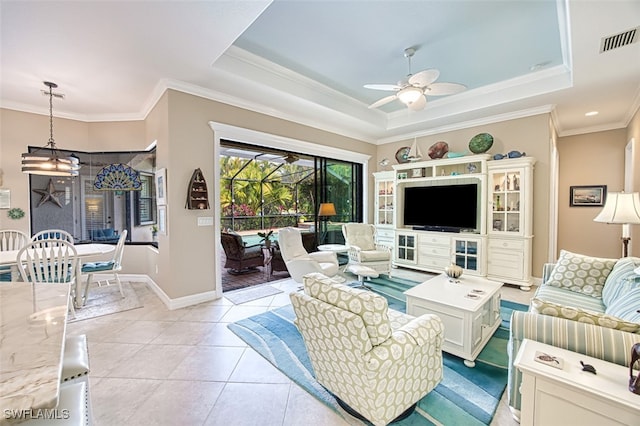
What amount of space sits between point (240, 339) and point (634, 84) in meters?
5.71

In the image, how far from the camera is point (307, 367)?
7.69ft

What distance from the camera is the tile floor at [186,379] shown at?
1.83 meters

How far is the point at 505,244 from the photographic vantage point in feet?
15.2

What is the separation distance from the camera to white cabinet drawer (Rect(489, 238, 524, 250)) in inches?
176

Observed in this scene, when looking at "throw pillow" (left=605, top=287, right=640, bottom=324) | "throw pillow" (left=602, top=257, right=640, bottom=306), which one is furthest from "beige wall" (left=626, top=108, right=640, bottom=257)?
"throw pillow" (left=605, top=287, right=640, bottom=324)

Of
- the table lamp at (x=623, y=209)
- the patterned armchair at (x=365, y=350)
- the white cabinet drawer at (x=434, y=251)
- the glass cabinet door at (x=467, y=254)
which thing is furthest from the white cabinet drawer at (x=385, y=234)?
the patterned armchair at (x=365, y=350)

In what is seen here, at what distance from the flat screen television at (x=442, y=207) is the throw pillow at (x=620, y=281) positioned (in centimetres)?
226

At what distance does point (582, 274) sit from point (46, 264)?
230 inches

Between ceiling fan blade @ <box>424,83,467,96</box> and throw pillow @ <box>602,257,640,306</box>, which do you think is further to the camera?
ceiling fan blade @ <box>424,83,467,96</box>

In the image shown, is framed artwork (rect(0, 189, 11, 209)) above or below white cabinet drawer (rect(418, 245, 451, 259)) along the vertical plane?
above

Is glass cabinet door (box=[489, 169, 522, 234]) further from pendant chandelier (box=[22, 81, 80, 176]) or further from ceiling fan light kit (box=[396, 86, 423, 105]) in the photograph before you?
pendant chandelier (box=[22, 81, 80, 176])

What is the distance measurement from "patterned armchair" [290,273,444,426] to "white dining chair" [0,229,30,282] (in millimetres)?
4041

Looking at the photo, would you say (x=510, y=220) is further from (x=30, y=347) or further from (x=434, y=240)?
(x=30, y=347)

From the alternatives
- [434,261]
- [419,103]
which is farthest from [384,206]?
[419,103]
